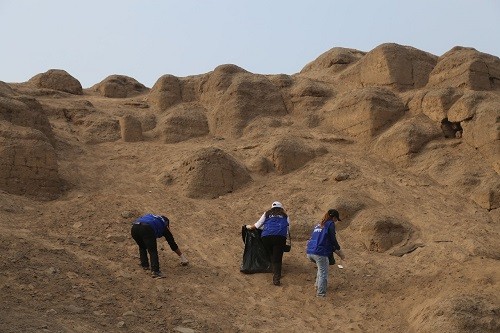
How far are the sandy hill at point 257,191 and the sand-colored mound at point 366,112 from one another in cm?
4

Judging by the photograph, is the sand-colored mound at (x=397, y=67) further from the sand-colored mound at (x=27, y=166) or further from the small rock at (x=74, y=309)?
the small rock at (x=74, y=309)

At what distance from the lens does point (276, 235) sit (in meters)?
9.11

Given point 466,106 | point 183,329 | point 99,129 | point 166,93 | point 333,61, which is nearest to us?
point 183,329

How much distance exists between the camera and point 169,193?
13.4 meters

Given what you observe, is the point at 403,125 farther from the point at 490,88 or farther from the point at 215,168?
the point at 215,168

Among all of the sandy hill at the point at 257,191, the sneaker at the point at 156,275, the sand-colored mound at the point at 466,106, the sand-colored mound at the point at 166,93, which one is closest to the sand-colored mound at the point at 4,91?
the sandy hill at the point at 257,191

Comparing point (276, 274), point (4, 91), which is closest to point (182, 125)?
point (4, 91)

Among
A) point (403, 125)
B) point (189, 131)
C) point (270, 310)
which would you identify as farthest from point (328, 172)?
point (270, 310)

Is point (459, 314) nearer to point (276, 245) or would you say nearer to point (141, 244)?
point (276, 245)

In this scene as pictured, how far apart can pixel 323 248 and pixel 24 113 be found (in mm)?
9005

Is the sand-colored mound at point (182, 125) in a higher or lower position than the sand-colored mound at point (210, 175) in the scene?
higher

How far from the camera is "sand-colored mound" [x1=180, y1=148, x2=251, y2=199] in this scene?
1338 cm

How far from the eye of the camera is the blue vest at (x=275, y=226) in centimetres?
913

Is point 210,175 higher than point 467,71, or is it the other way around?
point 467,71
